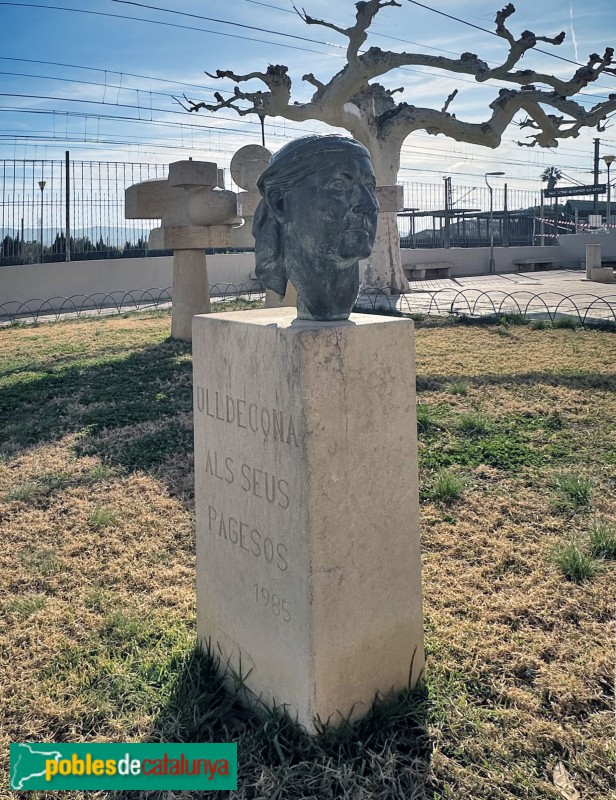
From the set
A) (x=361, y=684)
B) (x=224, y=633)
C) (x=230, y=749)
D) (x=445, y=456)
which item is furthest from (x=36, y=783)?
(x=445, y=456)

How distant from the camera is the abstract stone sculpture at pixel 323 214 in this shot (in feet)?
8.42

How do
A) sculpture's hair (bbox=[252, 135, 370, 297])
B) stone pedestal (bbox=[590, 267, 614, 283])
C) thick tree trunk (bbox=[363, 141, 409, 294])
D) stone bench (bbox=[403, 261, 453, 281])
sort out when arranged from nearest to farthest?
sculpture's hair (bbox=[252, 135, 370, 297]) < thick tree trunk (bbox=[363, 141, 409, 294]) < stone pedestal (bbox=[590, 267, 614, 283]) < stone bench (bbox=[403, 261, 453, 281])

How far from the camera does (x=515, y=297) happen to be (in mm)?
17906

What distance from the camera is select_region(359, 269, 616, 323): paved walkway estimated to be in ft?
46.8

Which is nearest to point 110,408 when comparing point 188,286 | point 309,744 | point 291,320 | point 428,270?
point 188,286

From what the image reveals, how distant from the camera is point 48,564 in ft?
13.0

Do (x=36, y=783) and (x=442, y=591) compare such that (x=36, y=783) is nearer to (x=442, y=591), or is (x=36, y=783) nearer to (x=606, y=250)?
(x=442, y=591)

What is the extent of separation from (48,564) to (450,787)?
2.54 metres

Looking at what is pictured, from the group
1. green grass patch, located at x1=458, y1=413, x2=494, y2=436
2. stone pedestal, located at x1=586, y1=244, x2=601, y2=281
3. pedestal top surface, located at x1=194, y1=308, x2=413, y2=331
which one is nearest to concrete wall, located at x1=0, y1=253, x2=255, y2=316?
stone pedestal, located at x1=586, y1=244, x2=601, y2=281

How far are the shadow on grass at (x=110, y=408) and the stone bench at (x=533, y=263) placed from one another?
22803 mm

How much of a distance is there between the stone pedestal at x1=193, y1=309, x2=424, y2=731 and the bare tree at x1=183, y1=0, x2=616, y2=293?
612 inches

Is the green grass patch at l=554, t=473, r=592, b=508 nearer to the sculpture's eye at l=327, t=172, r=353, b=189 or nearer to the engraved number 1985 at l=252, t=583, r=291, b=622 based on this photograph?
the engraved number 1985 at l=252, t=583, r=291, b=622

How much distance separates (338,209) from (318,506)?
1.05 m

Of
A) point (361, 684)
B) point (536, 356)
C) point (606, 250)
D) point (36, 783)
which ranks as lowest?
point (36, 783)
